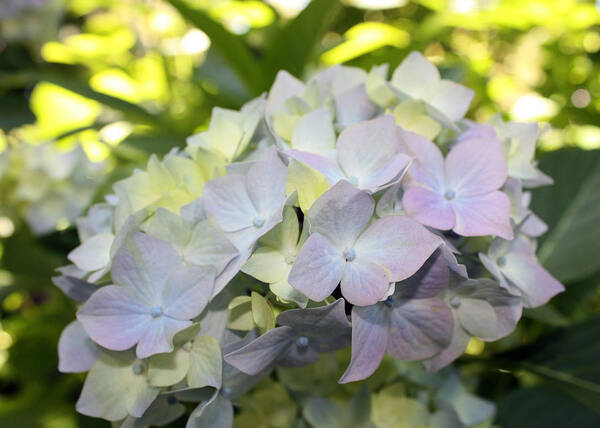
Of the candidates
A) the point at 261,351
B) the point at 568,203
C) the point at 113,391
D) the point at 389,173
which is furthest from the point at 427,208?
the point at 568,203

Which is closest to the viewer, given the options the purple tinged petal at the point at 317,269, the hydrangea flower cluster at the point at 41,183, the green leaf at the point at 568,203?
the purple tinged petal at the point at 317,269

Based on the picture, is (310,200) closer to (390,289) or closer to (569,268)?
(390,289)

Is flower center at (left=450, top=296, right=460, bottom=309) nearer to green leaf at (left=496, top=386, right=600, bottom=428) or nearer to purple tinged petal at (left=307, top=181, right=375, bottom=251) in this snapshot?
purple tinged petal at (left=307, top=181, right=375, bottom=251)

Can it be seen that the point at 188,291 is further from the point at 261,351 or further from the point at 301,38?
the point at 301,38

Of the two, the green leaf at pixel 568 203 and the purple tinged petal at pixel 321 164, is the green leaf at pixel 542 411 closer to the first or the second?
the green leaf at pixel 568 203

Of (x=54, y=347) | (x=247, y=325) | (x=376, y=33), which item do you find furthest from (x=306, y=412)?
(x=376, y=33)

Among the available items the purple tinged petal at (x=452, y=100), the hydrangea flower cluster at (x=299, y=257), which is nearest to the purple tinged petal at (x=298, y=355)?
the hydrangea flower cluster at (x=299, y=257)
